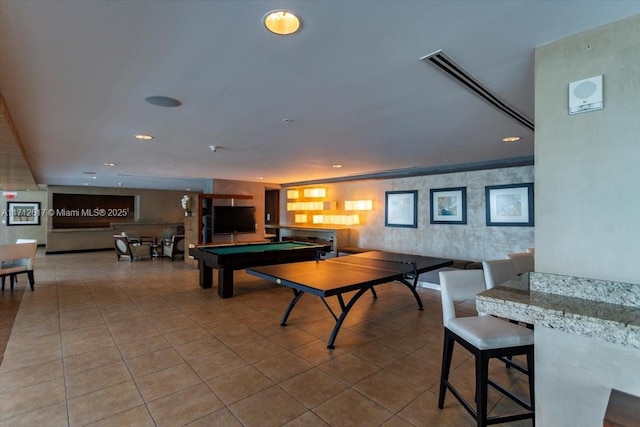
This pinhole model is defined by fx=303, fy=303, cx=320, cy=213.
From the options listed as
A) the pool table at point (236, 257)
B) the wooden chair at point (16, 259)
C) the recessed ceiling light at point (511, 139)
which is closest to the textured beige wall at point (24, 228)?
the wooden chair at point (16, 259)

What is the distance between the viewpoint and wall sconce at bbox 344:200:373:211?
7.56m

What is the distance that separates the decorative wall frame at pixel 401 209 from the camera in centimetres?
686

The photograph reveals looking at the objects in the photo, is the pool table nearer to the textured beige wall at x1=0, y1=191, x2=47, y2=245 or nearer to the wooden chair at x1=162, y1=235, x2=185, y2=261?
the wooden chair at x1=162, y1=235, x2=185, y2=261

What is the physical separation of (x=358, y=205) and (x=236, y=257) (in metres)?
3.60

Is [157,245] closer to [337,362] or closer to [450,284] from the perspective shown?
[337,362]

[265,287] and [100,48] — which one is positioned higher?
[100,48]

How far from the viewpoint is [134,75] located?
7.22ft

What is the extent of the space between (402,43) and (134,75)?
188 centimetres

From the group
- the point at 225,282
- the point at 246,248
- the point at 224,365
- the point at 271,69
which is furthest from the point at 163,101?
the point at 246,248

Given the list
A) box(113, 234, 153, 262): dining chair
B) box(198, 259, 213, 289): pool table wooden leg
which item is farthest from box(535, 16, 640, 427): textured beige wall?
box(113, 234, 153, 262): dining chair

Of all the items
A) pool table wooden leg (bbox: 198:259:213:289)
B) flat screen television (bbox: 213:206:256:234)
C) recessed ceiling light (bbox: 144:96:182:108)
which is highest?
recessed ceiling light (bbox: 144:96:182:108)

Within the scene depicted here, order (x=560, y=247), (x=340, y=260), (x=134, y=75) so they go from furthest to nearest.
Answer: (x=340, y=260) → (x=134, y=75) → (x=560, y=247)

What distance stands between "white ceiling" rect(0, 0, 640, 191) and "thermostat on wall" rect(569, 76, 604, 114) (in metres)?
0.29

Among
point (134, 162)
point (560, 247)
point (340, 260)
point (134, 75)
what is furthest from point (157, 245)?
point (560, 247)
